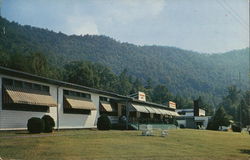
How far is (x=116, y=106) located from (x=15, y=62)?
3205 cm

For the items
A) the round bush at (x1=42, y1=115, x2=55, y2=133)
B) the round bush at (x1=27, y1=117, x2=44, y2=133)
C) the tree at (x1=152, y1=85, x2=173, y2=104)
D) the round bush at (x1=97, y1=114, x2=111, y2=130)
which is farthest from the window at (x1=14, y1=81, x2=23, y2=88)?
the tree at (x1=152, y1=85, x2=173, y2=104)

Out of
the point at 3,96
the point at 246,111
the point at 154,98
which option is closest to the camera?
the point at 3,96

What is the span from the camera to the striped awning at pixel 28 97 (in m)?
26.0

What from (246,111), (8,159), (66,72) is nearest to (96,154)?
(8,159)

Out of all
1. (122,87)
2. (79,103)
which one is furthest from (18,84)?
(122,87)

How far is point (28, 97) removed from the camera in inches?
1109

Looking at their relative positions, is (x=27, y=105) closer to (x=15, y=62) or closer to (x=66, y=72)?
(x=15, y=62)

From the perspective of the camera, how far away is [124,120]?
4581cm

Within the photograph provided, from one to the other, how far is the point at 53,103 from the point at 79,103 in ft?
18.6

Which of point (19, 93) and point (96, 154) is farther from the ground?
point (19, 93)

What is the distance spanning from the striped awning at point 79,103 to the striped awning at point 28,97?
2916 millimetres

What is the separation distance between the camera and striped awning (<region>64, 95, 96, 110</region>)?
35.0m

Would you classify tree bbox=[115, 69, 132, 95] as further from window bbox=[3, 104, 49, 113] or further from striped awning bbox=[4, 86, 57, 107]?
striped awning bbox=[4, 86, 57, 107]

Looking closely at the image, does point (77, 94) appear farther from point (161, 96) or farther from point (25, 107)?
point (161, 96)
